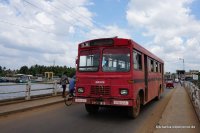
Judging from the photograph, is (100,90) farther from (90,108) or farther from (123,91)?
(90,108)

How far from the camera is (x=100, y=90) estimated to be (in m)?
10.4

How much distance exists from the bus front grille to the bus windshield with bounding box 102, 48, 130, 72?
0.70 m

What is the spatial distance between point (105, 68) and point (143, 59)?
2645 millimetres

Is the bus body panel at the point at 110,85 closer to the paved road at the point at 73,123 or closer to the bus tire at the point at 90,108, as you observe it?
the paved road at the point at 73,123

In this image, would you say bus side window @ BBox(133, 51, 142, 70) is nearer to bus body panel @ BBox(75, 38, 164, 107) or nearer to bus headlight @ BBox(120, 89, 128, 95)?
bus body panel @ BBox(75, 38, 164, 107)

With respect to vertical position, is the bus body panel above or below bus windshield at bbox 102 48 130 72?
below

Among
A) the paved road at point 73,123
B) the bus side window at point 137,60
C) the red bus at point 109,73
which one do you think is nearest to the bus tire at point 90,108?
the paved road at point 73,123

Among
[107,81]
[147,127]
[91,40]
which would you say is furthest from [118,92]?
[91,40]

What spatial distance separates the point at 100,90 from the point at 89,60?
139cm

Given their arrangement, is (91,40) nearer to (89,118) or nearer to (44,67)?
(89,118)

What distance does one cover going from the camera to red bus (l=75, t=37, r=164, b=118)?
1009 centimetres

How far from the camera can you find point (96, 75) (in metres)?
10.6

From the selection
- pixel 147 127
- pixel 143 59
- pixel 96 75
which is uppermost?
pixel 143 59

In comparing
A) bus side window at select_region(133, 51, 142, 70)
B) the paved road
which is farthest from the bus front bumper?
bus side window at select_region(133, 51, 142, 70)
